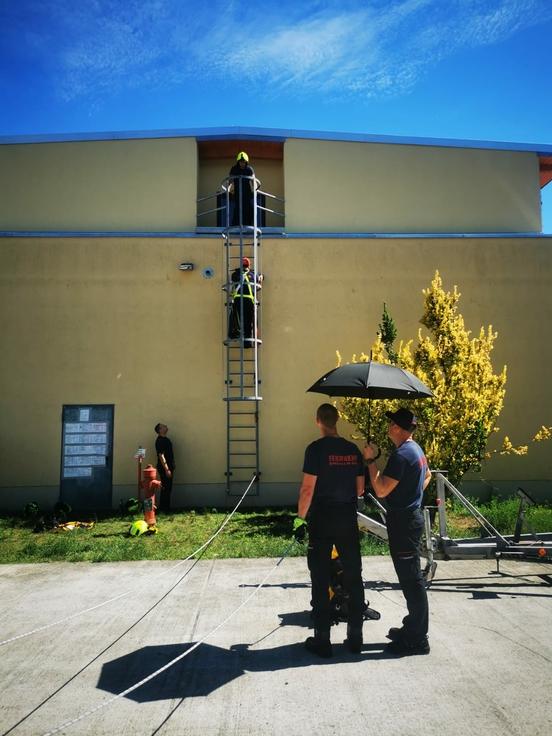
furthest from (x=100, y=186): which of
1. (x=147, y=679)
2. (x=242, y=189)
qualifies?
(x=147, y=679)

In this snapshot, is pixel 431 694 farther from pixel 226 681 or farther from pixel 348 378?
pixel 348 378

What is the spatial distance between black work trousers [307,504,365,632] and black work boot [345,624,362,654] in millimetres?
30

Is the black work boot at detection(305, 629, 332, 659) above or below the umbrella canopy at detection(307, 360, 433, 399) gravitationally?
below

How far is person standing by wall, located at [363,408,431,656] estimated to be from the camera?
4.50 m

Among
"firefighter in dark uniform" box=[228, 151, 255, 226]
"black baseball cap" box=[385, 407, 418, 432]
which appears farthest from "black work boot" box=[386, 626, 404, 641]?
"firefighter in dark uniform" box=[228, 151, 255, 226]

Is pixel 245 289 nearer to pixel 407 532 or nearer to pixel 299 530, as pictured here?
pixel 299 530

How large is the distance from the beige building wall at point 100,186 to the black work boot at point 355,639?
10448 mm

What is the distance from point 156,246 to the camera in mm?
12680

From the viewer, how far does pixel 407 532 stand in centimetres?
458

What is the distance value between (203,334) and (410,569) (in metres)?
8.81

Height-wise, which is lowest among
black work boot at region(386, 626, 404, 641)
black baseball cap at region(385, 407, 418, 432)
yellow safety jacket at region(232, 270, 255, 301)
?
black work boot at region(386, 626, 404, 641)

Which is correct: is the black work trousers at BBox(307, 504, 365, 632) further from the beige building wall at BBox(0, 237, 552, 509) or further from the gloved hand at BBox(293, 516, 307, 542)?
the beige building wall at BBox(0, 237, 552, 509)

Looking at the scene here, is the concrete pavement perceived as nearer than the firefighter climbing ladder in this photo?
Yes

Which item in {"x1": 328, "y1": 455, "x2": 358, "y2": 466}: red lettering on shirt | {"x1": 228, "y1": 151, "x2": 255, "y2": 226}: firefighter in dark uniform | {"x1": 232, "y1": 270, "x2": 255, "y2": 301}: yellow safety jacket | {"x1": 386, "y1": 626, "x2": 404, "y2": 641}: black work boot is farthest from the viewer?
{"x1": 228, "y1": 151, "x2": 255, "y2": 226}: firefighter in dark uniform
